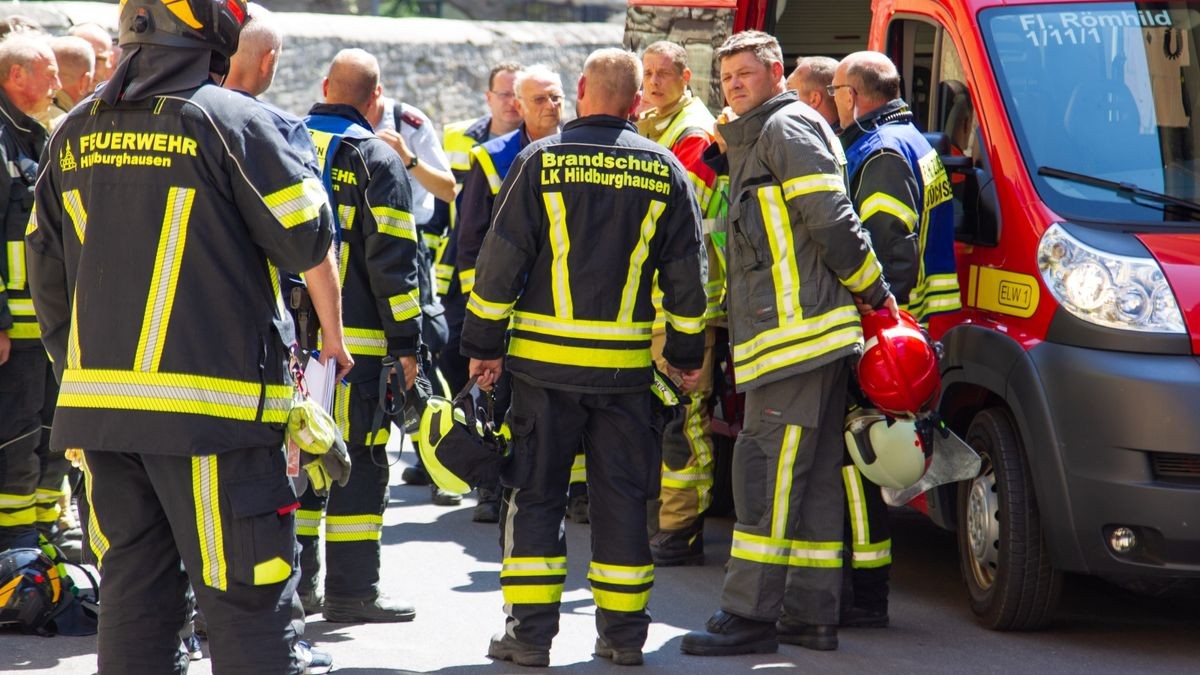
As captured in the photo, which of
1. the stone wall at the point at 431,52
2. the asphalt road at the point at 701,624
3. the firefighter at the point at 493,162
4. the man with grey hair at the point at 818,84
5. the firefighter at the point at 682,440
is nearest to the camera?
the asphalt road at the point at 701,624

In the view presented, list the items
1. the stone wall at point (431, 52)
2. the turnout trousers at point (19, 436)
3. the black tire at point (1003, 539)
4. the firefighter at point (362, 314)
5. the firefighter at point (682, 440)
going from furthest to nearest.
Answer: the stone wall at point (431, 52) < the firefighter at point (682, 440) < the turnout trousers at point (19, 436) < the firefighter at point (362, 314) < the black tire at point (1003, 539)

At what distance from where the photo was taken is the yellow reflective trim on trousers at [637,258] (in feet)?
16.7

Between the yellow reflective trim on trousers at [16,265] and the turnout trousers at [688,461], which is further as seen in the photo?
the turnout trousers at [688,461]

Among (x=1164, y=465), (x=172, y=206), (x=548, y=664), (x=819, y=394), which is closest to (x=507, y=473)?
(x=548, y=664)

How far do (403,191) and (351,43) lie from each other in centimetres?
1125

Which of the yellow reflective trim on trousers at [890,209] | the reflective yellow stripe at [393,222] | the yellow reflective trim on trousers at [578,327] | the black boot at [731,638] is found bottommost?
the black boot at [731,638]

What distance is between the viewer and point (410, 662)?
5148 millimetres

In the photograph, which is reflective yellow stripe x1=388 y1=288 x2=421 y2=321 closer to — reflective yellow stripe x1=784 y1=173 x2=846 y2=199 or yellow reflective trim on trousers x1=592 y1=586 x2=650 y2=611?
yellow reflective trim on trousers x1=592 y1=586 x2=650 y2=611

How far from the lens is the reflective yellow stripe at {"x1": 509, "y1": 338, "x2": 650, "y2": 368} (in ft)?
16.5

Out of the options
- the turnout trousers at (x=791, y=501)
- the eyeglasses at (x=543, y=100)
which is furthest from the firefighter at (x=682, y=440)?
the turnout trousers at (x=791, y=501)

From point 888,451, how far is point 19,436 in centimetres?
335

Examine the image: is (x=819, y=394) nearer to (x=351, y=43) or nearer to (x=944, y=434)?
(x=944, y=434)

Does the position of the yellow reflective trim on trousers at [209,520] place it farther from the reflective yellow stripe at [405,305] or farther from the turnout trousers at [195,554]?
the reflective yellow stripe at [405,305]

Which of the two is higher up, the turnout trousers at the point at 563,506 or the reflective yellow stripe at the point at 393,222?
the reflective yellow stripe at the point at 393,222
